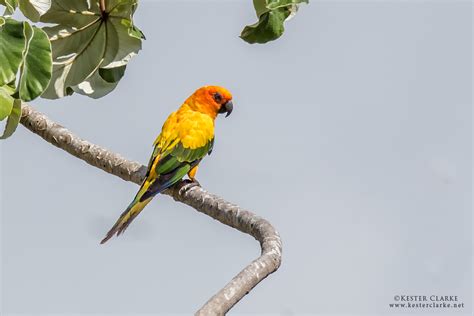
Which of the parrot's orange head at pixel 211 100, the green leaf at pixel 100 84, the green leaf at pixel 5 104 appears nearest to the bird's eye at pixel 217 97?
the parrot's orange head at pixel 211 100

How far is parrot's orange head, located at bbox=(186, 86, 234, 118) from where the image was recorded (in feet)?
23.6

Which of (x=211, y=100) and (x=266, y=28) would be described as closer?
(x=266, y=28)

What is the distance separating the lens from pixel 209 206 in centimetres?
455

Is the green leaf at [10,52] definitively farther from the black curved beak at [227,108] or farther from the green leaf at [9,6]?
the black curved beak at [227,108]

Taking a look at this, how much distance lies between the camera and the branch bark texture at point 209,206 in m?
3.22

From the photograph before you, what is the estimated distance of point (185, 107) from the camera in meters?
7.14

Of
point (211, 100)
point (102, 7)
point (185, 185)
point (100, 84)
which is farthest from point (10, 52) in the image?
point (211, 100)

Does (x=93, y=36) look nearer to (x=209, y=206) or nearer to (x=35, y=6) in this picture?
(x=35, y=6)

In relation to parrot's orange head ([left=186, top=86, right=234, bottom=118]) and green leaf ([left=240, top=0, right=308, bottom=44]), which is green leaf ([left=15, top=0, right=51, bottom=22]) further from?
parrot's orange head ([left=186, top=86, right=234, bottom=118])

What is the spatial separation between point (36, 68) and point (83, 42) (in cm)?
113

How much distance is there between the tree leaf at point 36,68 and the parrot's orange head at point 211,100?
3577 mm

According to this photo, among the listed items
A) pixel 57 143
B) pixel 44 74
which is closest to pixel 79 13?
pixel 57 143

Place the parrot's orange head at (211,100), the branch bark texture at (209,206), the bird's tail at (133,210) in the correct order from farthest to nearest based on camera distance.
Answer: the parrot's orange head at (211,100) < the bird's tail at (133,210) < the branch bark texture at (209,206)

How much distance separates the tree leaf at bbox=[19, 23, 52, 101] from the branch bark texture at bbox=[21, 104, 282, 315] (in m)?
1.13
